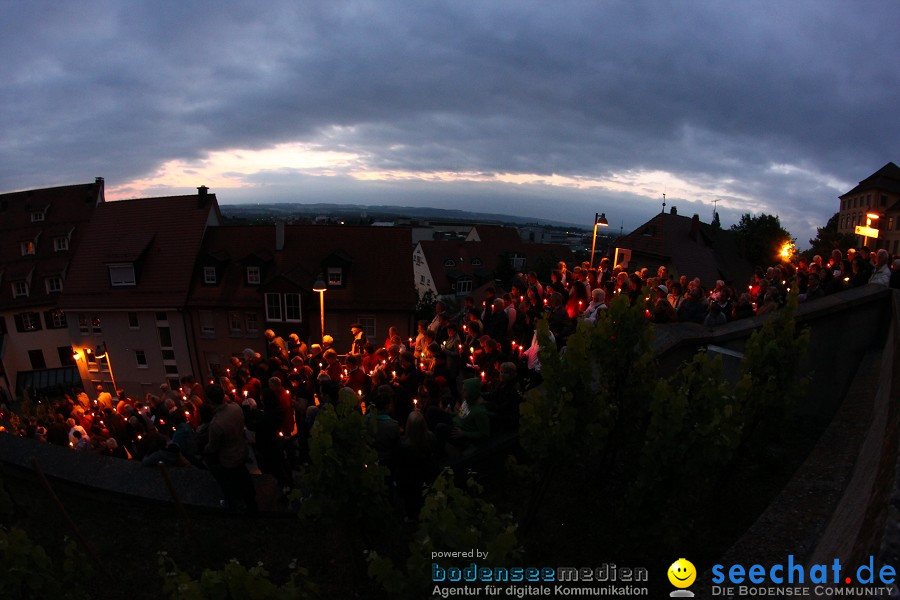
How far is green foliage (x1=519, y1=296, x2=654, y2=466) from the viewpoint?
472 centimetres

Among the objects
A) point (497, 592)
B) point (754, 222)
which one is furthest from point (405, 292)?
point (754, 222)

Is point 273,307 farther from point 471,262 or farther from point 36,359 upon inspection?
point 471,262

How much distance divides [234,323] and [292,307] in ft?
14.1

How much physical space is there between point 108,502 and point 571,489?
7130 millimetres

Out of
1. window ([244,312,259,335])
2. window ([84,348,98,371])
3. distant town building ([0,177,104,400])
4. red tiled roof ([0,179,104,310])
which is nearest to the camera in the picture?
window ([244,312,259,335])

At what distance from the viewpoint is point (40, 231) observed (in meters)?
39.5

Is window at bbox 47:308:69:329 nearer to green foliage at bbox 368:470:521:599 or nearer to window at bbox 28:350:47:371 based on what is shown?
window at bbox 28:350:47:371

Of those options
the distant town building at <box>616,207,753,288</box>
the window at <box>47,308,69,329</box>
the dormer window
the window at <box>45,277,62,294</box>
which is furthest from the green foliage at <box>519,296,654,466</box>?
the window at <box>45,277,62,294</box>

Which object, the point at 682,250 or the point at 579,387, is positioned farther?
the point at 682,250

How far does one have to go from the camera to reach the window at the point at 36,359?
→ 3694cm

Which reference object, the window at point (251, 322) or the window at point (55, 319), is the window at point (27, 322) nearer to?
the window at point (55, 319)

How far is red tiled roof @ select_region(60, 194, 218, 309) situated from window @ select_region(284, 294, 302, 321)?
6729mm

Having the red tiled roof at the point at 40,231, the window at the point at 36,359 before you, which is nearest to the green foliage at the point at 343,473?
the red tiled roof at the point at 40,231

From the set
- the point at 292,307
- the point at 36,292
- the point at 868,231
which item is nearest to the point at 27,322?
the point at 36,292
